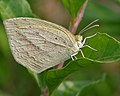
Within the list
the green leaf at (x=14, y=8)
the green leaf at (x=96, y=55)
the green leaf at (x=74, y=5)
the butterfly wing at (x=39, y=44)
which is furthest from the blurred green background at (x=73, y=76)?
the green leaf at (x=96, y=55)

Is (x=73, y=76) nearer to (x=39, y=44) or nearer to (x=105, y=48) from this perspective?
(x=39, y=44)

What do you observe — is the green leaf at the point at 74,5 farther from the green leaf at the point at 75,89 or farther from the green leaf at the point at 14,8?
the green leaf at the point at 75,89

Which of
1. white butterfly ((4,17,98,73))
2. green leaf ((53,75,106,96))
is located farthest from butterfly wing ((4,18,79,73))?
green leaf ((53,75,106,96))

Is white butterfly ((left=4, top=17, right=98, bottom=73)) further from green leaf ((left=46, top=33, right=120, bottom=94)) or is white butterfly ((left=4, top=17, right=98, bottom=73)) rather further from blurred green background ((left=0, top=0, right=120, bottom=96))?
blurred green background ((left=0, top=0, right=120, bottom=96))

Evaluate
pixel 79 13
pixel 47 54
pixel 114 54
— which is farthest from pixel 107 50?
pixel 47 54

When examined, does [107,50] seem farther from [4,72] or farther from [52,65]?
[4,72]

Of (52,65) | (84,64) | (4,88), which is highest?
(84,64)

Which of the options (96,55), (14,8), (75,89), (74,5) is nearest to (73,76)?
(75,89)
